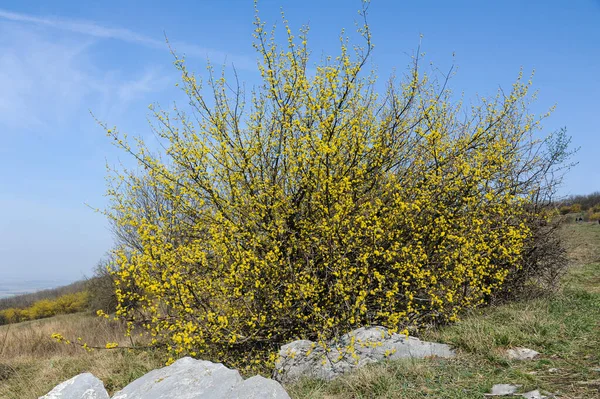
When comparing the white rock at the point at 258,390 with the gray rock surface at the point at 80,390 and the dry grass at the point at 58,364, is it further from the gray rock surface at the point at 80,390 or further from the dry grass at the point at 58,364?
the dry grass at the point at 58,364

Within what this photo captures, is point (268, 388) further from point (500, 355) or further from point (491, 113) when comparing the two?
point (491, 113)

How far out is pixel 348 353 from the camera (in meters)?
5.49

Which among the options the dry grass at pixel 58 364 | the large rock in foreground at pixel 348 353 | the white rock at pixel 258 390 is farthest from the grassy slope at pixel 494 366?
the dry grass at pixel 58 364

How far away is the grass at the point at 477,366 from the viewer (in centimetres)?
423

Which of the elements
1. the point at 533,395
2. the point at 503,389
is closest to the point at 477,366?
the point at 503,389

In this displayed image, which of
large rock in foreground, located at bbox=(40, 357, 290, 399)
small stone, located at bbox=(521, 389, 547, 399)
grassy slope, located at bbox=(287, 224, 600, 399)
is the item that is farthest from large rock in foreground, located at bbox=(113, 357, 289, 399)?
small stone, located at bbox=(521, 389, 547, 399)

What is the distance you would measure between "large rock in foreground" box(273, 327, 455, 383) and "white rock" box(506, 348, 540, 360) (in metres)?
0.60

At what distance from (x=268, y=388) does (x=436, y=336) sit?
2845 millimetres

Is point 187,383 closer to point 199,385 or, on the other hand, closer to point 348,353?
point 199,385

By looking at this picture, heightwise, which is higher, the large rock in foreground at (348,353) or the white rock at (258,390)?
the white rock at (258,390)

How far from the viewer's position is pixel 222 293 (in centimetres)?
646

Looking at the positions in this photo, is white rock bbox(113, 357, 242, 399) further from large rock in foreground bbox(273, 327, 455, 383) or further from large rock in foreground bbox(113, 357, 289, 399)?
large rock in foreground bbox(273, 327, 455, 383)

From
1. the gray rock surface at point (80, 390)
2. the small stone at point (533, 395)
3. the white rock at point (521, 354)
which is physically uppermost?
the gray rock surface at point (80, 390)

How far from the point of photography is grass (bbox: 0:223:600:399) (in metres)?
4.23
